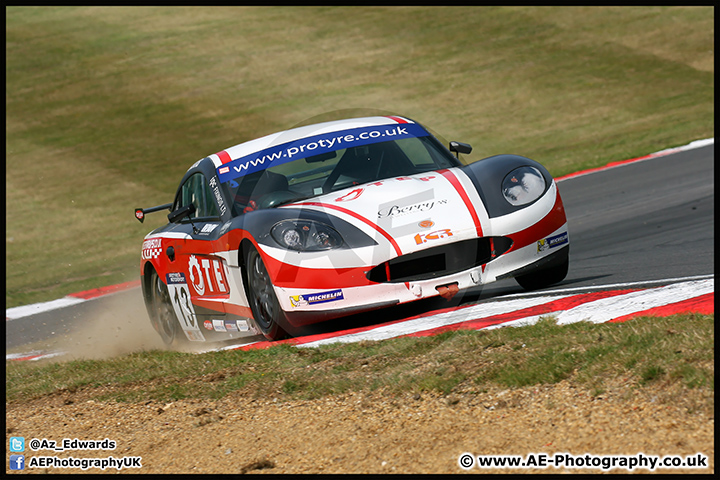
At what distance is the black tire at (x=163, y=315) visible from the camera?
7133mm

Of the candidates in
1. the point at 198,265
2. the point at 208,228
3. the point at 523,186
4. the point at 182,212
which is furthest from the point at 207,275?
the point at 523,186

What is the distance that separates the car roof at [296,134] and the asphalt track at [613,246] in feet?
5.01

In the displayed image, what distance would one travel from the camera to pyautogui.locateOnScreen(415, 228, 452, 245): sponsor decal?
5.20 meters

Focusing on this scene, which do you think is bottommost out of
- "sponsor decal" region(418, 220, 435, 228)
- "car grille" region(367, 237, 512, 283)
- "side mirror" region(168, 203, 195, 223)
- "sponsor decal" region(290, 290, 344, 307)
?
"sponsor decal" region(290, 290, 344, 307)

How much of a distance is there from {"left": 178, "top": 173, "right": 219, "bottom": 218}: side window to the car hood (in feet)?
3.22

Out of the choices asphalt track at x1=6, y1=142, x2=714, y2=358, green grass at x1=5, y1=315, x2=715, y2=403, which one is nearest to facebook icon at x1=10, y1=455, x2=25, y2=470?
green grass at x1=5, y1=315, x2=715, y2=403

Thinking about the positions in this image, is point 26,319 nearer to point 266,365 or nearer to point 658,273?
point 266,365

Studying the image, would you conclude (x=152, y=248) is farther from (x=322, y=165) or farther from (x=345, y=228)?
(x=345, y=228)

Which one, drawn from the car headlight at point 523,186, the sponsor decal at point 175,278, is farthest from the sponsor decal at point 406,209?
the sponsor decal at point 175,278

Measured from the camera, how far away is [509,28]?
98.5 ft

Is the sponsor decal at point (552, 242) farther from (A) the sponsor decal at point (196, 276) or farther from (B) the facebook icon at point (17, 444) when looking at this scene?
(B) the facebook icon at point (17, 444)

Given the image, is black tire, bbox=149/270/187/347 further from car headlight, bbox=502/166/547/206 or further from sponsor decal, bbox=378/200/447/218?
car headlight, bbox=502/166/547/206

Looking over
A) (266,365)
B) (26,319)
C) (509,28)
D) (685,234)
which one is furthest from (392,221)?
(509,28)

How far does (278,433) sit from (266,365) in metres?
1.16
